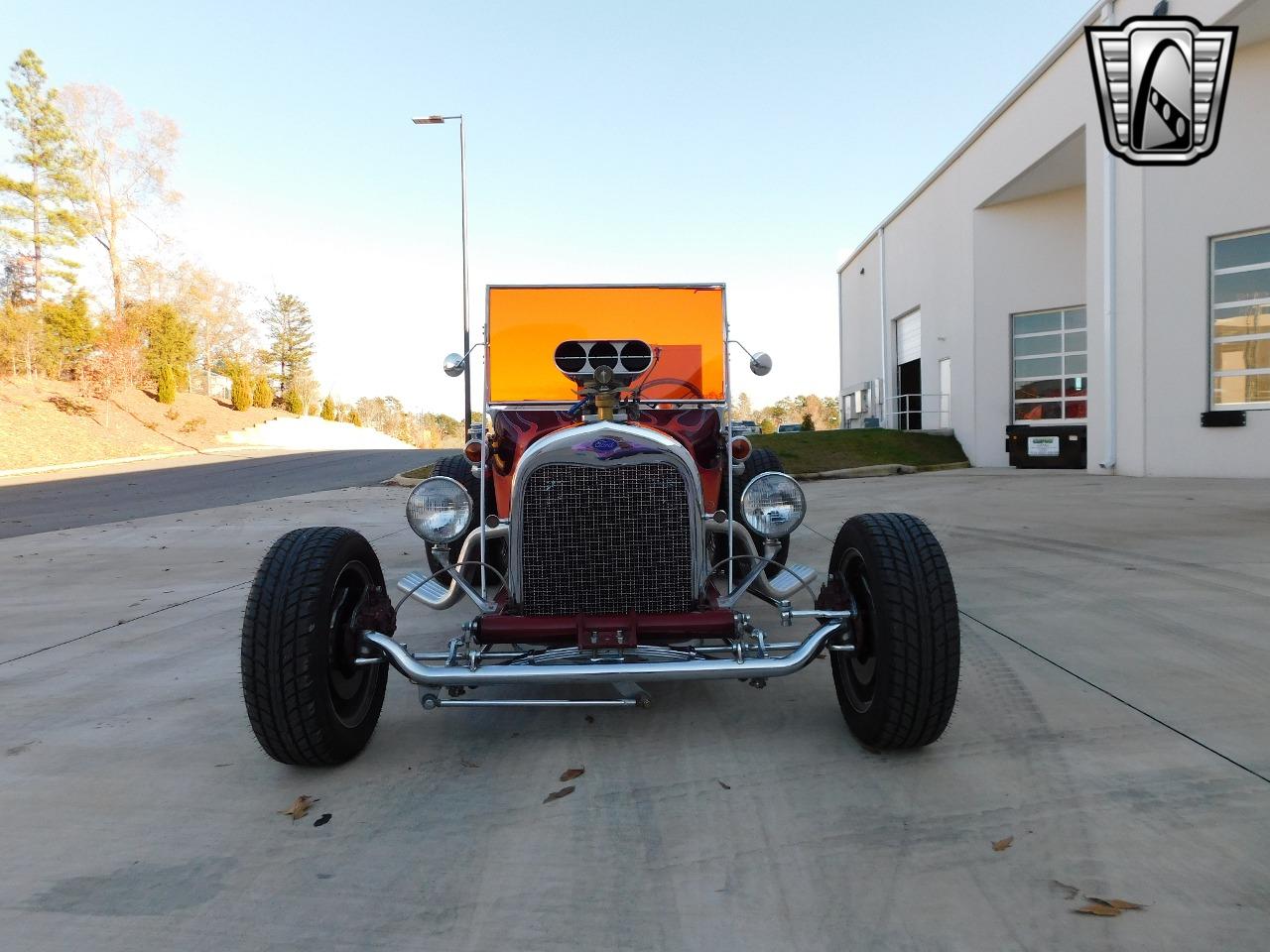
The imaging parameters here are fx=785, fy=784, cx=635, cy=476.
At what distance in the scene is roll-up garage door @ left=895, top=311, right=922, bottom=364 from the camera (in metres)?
23.4

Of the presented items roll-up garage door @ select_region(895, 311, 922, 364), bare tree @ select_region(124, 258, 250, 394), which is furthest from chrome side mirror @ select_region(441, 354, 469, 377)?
bare tree @ select_region(124, 258, 250, 394)

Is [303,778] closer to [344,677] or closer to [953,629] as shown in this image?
[344,677]

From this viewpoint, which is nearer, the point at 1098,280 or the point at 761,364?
the point at 761,364

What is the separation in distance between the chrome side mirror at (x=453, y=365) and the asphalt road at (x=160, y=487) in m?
8.36

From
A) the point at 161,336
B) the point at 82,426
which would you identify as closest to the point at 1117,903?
the point at 82,426

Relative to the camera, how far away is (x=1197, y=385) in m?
12.1

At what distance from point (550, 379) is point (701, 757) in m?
2.65

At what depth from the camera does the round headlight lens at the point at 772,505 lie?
10.6 feet

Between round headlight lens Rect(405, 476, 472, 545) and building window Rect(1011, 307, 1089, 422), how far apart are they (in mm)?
16994

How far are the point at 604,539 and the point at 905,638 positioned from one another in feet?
3.69

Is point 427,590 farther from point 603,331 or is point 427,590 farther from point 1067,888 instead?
point 1067,888

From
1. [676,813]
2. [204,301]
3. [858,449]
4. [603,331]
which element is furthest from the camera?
[204,301]

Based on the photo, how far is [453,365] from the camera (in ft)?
14.4

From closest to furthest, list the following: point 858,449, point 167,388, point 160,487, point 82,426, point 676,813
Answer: point 676,813
point 160,487
point 858,449
point 82,426
point 167,388
